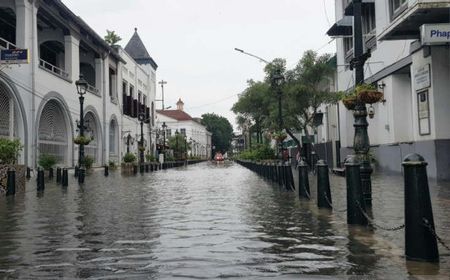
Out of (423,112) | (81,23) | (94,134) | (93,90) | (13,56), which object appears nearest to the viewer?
(423,112)

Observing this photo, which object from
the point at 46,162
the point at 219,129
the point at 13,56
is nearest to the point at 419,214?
the point at 13,56

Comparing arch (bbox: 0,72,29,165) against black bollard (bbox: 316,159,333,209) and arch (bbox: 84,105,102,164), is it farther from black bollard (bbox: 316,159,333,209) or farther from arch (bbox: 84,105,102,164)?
black bollard (bbox: 316,159,333,209)

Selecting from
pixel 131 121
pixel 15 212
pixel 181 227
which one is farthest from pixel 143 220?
pixel 131 121

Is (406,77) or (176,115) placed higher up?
(176,115)

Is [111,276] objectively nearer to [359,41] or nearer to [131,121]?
[359,41]

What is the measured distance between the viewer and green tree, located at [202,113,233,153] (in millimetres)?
153625

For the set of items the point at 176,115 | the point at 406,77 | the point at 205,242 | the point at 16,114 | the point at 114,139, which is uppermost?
the point at 176,115

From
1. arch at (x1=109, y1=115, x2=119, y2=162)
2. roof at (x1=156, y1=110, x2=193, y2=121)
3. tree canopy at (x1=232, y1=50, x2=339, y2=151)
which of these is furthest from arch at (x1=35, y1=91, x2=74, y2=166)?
roof at (x1=156, y1=110, x2=193, y2=121)

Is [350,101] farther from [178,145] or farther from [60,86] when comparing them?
[178,145]

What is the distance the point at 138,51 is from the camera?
7075cm

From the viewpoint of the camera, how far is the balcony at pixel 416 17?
1455 centimetres

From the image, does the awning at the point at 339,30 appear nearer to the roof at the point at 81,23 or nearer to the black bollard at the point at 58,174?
the roof at the point at 81,23

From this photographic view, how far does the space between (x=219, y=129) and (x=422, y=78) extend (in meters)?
137

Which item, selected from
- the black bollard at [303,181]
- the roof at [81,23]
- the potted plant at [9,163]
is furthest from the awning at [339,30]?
the potted plant at [9,163]
